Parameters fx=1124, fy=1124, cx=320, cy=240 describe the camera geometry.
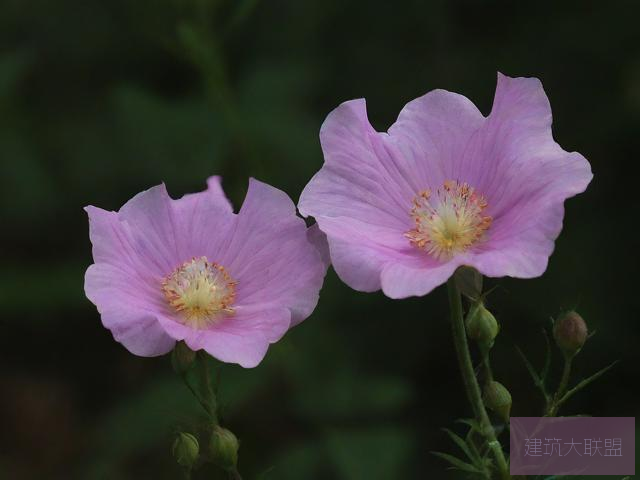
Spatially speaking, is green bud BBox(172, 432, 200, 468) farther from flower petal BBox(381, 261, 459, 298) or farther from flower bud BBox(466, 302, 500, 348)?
flower bud BBox(466, 302, 500, 348)

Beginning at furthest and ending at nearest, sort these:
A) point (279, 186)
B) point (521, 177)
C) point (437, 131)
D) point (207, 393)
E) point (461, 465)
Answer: point (279, 186) → point (437, 131) → point (521, 177) → point (207, 393) → point (461, 465)

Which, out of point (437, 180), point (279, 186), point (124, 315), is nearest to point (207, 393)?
point (124, 315)

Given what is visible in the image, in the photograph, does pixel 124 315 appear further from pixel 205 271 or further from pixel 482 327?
pixel 482 327

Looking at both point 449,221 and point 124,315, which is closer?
point 124,315

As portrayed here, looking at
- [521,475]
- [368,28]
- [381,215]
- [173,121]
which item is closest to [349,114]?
[381,215]

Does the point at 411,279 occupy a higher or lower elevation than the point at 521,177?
lower

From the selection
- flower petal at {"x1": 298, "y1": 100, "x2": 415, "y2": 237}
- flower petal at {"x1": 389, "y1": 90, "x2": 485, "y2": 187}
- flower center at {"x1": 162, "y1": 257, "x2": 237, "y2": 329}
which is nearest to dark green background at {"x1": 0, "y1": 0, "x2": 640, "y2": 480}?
flower center at {"x1": 162, "y1": 257, "x2": 237, "y2": 329}

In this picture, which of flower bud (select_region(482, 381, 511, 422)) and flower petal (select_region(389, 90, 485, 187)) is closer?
flower bud (select_region(482, 381, 511, 422))
